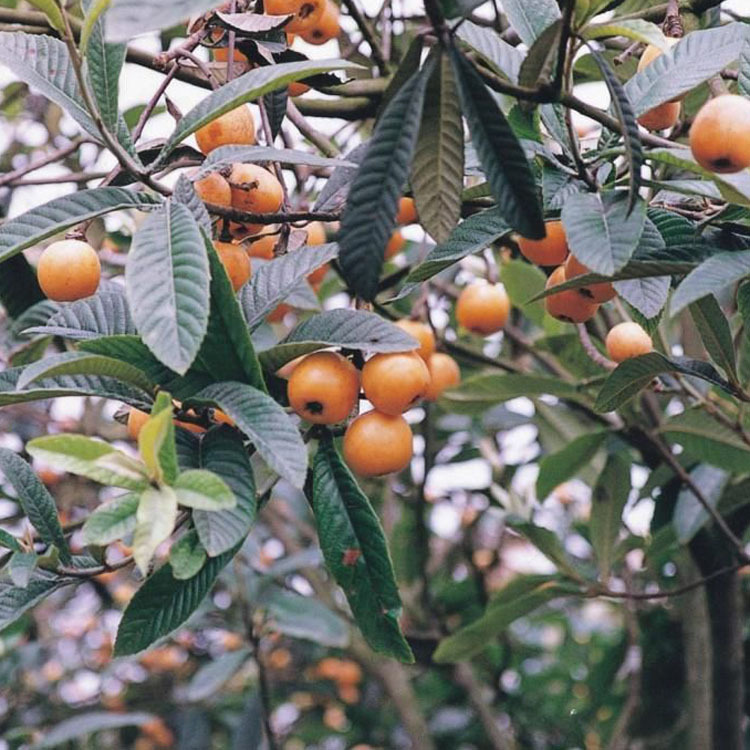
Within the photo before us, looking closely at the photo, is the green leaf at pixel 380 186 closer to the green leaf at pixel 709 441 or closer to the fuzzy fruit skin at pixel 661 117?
the fuzzy fruit skin at pixel 661 117

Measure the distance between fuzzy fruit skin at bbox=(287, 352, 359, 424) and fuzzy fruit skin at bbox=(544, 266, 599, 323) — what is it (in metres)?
0.22

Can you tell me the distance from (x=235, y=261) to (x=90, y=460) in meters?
0.30

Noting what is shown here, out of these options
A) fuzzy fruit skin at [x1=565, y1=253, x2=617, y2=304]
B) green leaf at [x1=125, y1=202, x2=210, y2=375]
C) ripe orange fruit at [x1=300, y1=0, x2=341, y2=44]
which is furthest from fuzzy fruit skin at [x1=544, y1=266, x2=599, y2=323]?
ripe orange fruit at [x1=300, y1=0, x2=341, y2=44]

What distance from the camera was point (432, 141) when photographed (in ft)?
2.67

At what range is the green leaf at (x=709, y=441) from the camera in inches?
61.0

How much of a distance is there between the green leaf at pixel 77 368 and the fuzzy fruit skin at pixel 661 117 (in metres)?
0.51

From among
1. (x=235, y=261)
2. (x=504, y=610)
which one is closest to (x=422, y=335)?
(x=235, y=261)

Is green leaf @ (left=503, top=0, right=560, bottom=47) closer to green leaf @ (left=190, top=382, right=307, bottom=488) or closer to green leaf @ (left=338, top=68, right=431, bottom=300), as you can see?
green leaf @ (left=338, top=68, right=431, bottom=300)

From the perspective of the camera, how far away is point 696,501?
5.47 feet

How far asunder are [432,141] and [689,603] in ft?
4.68

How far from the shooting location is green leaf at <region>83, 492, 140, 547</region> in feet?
2.35

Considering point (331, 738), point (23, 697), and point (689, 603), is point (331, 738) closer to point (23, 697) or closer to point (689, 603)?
point (23, 697)

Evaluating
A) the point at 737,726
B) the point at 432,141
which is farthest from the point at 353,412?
the point at 737,726

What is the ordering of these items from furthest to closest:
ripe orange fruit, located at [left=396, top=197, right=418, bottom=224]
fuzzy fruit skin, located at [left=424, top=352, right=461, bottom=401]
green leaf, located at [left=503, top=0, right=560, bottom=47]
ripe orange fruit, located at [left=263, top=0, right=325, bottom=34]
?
fuzzy fruit skin, located at [left=424, top=352, right=461, bottom=401], ripe orange fruit, located at [left=396, top=197, right=418, bottom=224], ripe orange fruit, located at [left=263, top=0, right=325, bottom=34], green leaf, located at [left=503, top=0, right=560, bottom=47]
